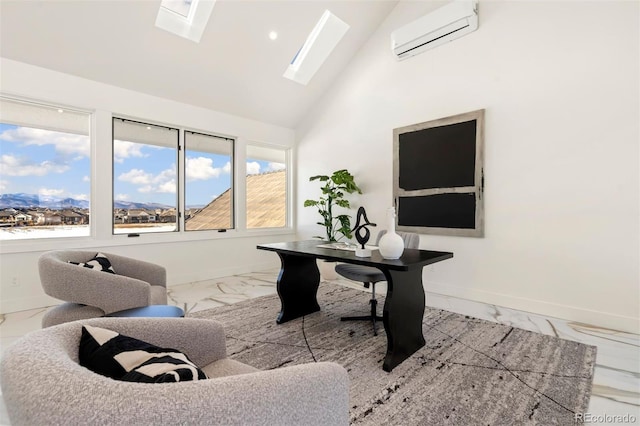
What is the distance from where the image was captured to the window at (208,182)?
482 cm

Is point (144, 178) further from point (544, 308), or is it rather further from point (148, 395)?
point (544, 308)

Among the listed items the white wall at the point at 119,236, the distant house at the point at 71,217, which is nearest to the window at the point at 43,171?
the distant house at the point at 71,217

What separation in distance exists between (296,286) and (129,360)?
95.9 inches

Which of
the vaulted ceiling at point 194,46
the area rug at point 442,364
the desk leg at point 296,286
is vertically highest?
the vaulted ceiling at point 194,46

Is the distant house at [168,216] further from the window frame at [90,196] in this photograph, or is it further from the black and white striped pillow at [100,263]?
the black and white striped pillow at [100,263]

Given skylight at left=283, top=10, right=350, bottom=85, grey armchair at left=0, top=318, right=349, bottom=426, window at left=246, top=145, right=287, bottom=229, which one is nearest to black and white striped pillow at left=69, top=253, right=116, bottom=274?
grey armchair at left=0, top=318, right=349, bottom=426

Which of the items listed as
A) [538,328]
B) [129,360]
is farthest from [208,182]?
[538,328]

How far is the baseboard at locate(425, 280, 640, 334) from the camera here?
2.87m

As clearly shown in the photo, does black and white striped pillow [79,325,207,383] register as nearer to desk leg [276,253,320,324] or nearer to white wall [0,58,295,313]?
desk leg [276,253,320,324]

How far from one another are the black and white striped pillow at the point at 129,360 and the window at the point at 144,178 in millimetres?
3763

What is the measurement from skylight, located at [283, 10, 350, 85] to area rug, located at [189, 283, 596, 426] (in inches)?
144

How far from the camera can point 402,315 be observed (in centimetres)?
231

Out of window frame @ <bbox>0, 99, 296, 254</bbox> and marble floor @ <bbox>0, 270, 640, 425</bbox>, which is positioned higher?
window frame @ <bbox>0, 99, 296, 254</bbox>

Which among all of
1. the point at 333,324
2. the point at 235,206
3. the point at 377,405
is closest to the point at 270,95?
the point at 235,206
